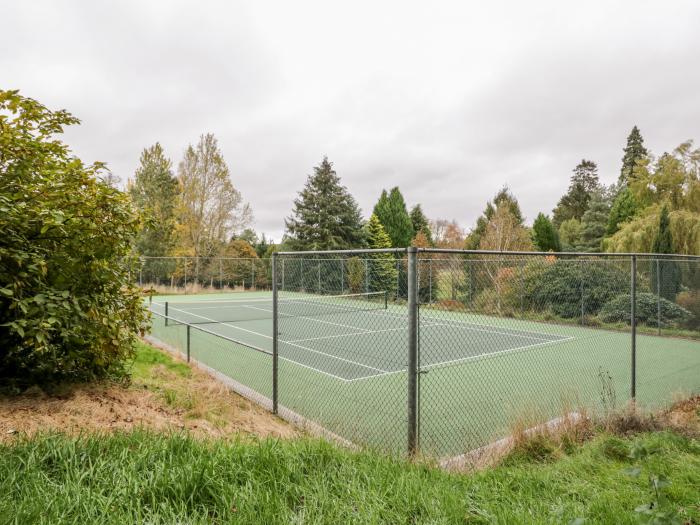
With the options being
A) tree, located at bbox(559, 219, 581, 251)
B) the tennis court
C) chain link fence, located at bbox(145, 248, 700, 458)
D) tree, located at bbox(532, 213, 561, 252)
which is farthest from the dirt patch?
tree, located at bbox(559, 219, 581, 251)

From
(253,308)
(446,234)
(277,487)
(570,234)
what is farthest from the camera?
(570,234)

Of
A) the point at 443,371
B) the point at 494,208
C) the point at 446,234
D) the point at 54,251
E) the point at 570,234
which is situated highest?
the point at 494,208

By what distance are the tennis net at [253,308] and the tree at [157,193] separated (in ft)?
36.4

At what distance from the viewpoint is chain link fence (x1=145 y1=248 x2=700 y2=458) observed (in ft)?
17.5

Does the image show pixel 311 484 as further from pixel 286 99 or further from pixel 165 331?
pixel 286 99

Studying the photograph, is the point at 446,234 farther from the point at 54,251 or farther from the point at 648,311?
the point at 54,251

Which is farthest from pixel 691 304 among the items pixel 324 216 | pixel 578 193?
pixel 578 193

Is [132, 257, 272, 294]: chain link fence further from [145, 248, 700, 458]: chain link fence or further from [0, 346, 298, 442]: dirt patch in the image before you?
[0, 346, 298, 442]: dirt patch

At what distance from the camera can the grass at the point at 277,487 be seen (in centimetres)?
216

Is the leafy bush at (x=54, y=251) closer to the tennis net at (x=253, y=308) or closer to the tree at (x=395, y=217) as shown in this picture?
the tennis net at (x=253, y=308)

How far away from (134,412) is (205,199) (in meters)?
32.1

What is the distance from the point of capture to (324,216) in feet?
111

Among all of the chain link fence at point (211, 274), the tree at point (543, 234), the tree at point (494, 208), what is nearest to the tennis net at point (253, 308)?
the chain link fence at point (211, 274)

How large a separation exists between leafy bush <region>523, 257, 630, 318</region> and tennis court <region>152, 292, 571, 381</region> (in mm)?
1147
